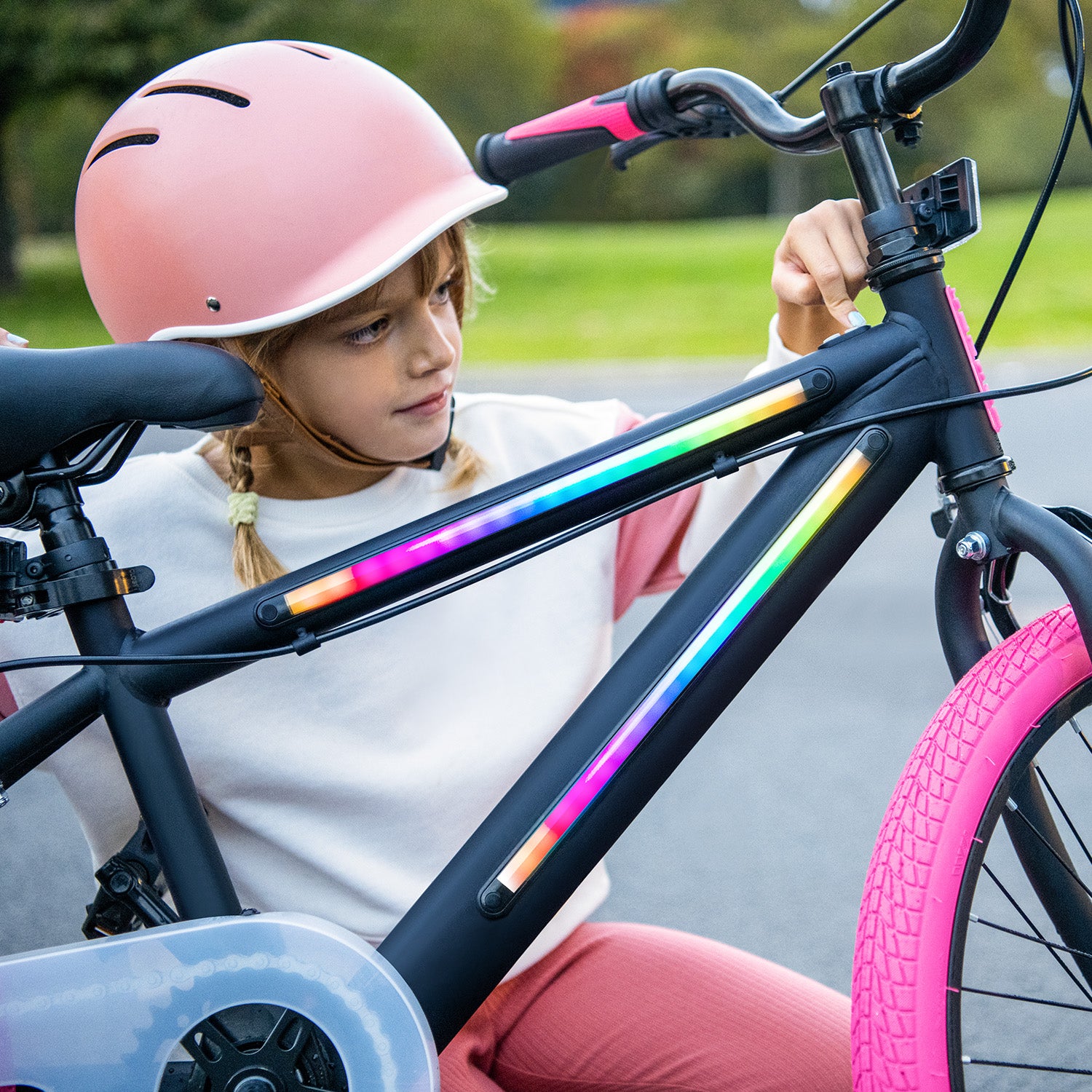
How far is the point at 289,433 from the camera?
134 cm

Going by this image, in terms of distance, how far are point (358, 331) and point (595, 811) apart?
534 millimetres

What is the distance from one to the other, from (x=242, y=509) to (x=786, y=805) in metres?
2.00

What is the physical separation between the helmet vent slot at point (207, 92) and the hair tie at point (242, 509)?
40 cm

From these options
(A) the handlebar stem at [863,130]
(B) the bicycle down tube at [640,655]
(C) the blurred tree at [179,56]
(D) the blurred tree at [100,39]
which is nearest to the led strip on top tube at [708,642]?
(B) the bicycle down tube at [640,655]

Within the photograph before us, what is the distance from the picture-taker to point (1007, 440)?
6.31 m

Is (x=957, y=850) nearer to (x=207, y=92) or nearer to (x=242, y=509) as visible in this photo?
(x=242, y=509)

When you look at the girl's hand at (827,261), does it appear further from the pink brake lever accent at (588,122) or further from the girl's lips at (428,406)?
the girl's lips at (428,406)

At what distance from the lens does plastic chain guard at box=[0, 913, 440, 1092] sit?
102 cm

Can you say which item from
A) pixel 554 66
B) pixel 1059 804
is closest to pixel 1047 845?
pixel 1059 804

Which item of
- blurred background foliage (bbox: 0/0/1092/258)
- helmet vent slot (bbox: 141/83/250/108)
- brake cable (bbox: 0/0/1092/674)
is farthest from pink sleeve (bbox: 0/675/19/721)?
blurred background foliage (bbox: 0/0/1092/258)

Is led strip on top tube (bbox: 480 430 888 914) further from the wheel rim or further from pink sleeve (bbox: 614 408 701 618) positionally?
pink sleeve (bbox: 614 408 701 618)

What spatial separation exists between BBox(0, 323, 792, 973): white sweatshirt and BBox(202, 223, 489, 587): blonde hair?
0.10ft

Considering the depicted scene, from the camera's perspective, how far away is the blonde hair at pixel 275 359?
50.6 inches

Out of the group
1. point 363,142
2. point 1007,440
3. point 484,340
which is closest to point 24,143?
point 484,340
